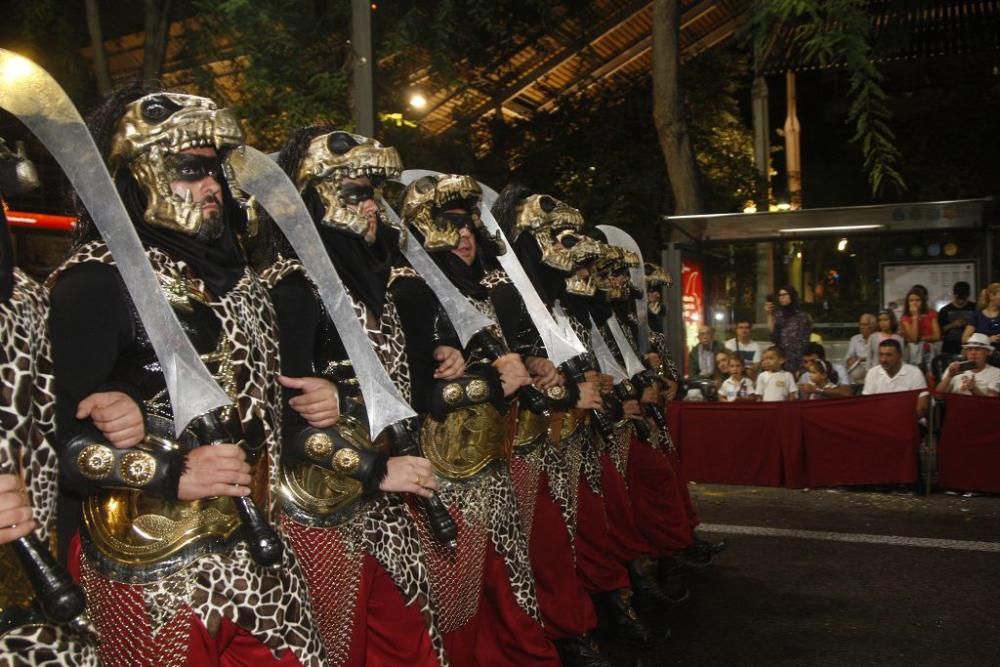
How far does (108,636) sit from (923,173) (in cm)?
1831

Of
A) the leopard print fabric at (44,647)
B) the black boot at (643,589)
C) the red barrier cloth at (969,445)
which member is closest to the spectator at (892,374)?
the red barrier cloth at (969,445)

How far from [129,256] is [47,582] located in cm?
78

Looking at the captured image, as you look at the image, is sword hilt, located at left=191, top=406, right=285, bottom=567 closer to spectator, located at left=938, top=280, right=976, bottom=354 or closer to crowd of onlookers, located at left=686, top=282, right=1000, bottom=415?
crowd of onlookers, located at left=686, top=282, right=1000, bottom=415

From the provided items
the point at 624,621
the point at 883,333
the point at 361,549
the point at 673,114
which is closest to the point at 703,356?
the point at 883,333

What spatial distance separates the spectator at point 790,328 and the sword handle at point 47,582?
32.4 feet

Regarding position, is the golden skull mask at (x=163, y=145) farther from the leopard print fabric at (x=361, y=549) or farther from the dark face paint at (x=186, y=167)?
the leopard print fabric at (x=361, y=549)

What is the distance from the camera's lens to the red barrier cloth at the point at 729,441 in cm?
1005

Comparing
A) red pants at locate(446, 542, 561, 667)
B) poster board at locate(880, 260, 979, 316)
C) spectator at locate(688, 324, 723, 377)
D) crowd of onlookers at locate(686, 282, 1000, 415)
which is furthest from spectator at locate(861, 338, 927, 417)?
red pants at locate(446, 542, 561, 667)

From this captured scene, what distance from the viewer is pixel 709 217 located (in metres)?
11.3

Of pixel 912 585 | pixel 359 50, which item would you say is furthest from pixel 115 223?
pixel 912 585

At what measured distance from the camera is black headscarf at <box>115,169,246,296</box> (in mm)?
2590

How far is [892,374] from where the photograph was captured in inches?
399

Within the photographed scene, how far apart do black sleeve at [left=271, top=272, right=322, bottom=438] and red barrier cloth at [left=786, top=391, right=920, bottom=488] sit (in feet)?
24.6

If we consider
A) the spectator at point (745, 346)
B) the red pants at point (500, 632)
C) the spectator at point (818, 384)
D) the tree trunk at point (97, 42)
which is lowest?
the red pants at point (500, 632)
